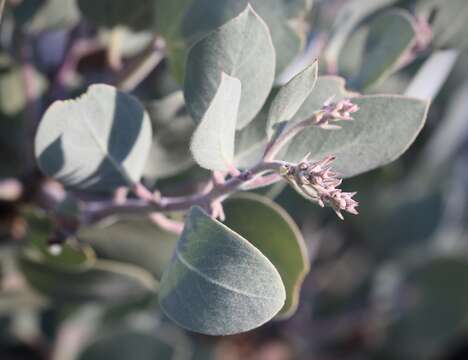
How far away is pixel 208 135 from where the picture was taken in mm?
548

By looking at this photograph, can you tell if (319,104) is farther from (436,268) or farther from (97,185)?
(436,268)

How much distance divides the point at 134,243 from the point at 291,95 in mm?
422

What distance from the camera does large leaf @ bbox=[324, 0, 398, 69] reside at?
0.88 metres

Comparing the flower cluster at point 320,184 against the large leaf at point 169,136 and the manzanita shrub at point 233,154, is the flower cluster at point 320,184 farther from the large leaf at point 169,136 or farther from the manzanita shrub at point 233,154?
the large leaf at point 169,136

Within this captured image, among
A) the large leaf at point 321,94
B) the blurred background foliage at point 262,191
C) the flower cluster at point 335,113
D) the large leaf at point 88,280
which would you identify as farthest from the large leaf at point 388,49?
the large leaf at point 88,280

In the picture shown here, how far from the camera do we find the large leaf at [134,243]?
0.89 metres

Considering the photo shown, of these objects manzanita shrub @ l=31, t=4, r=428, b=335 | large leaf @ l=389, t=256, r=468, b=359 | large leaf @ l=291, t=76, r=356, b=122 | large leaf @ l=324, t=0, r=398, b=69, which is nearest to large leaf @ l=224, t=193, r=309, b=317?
manzanita shrub @ l=31, t=4, r=428, b=335

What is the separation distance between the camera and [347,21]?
880mm

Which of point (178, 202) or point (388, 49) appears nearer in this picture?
point (178, 202)

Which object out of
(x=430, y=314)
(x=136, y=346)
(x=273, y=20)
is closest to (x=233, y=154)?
(x=273, y=20)

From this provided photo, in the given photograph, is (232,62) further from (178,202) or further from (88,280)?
(88,280)

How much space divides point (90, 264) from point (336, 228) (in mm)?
991

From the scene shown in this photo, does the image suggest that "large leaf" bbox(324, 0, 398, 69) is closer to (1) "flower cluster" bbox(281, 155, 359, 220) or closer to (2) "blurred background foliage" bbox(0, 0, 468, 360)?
(2) "blurred background foliage" bbox(0, 0, 468, 360)

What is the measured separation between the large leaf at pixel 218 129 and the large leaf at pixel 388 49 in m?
0.26
